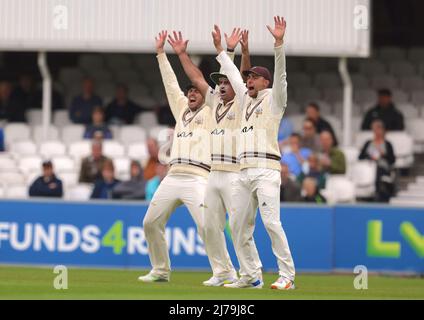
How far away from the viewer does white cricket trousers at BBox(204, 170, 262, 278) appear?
15.5 metres

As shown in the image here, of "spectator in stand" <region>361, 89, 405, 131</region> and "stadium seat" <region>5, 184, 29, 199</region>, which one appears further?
"spectator in stand" <region>361, 89, 405, 131</region>

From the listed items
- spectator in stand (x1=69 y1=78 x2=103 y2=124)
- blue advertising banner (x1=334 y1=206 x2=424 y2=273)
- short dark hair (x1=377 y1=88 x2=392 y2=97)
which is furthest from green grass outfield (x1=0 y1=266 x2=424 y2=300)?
spectator in stand (x1=69 y1=78 x2=103 y2=124)

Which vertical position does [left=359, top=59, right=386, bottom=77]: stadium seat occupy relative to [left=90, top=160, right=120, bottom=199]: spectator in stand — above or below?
above

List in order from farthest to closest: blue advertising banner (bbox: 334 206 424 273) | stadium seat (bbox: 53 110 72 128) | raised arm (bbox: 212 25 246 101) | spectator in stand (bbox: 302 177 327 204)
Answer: stadium seat (bbox: 53 110 72 128) < spectator in stand (bbox: 302 177 327 204) < blue advertising banner (bbox: 334 206 424 273) < raised arm (bbox: 212 25 246 101)

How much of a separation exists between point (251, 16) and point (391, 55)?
3.72m

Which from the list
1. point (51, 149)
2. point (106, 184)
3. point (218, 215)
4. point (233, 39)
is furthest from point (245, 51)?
point (51, 149)

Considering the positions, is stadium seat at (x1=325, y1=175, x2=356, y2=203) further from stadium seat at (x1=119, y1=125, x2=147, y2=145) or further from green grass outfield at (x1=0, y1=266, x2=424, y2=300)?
stadium seat at (x1=119, y1=125, x2=147, y2=145)

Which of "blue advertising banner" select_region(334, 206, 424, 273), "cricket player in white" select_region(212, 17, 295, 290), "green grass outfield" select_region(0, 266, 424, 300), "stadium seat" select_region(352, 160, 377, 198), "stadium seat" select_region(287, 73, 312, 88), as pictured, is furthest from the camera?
"stadium seat" select_region(287, 73, 312, 88)

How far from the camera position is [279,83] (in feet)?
47.4

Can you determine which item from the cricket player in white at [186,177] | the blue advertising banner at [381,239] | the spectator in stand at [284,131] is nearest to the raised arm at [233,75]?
the cricket player in white at [186,177]

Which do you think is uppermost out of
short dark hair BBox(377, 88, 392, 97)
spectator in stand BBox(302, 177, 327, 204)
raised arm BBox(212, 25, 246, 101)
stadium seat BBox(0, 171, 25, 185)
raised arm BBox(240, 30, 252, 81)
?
short dark hair BBox(377, 88, 392, 97)

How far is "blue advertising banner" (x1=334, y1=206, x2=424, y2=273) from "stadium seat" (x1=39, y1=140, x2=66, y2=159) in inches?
230

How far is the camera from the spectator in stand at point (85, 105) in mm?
24578

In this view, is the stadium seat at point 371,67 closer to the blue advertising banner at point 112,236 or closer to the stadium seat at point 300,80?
the stadium seat at point 300,80
